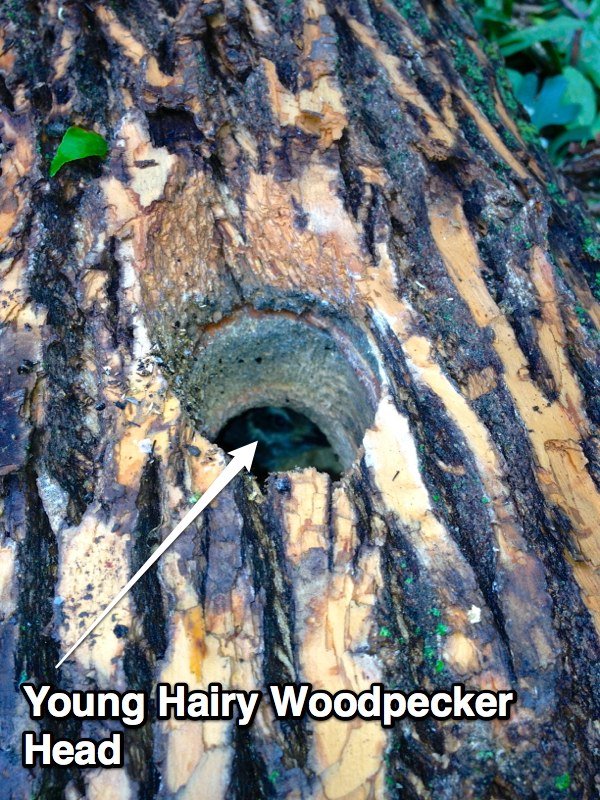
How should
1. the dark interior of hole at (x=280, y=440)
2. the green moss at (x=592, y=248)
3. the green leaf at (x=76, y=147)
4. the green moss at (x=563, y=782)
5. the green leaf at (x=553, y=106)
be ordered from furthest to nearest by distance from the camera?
the green leaf at (x=553, y=106) < the dark interior of hole at (x=280, y=440) < the green moss at (x=592, y=248) < the green leaf at (x=76, y=147) < the green moss at (x=563, y=782)

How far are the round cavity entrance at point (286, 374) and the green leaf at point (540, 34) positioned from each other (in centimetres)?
212

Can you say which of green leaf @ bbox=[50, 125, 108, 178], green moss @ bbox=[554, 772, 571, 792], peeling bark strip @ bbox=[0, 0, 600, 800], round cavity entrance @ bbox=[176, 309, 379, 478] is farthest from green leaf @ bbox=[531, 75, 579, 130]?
green moss @ bbox=[554, 772, 571, 792]

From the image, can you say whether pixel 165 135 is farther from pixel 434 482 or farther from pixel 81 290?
pixel 434 482

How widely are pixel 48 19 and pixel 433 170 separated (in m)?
1.42

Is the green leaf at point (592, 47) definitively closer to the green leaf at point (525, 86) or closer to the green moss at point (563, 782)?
the green leaf at point (525, 86)

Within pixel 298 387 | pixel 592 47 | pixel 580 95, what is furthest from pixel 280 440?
pixel 592 47

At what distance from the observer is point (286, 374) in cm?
270

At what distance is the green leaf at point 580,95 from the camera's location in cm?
340

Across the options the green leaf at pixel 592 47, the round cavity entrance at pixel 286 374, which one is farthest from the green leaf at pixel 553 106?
the round cavity entrance at pixel 286 374

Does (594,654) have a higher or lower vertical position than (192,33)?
lower

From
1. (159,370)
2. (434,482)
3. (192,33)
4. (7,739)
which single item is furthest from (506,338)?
(7,739)

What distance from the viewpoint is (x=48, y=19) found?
239 centimetres

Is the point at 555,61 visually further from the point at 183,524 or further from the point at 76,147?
the point at 183,524

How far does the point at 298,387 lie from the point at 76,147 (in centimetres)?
118
